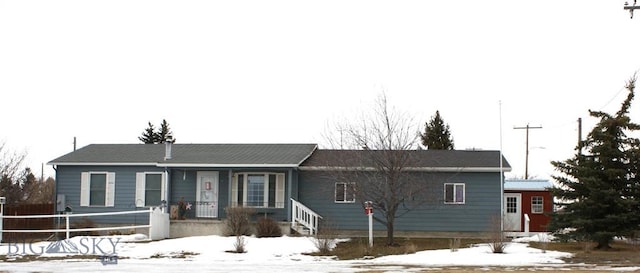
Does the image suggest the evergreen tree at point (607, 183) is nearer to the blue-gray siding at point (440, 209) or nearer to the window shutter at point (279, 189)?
the blue-gray siding at point (440, 209)

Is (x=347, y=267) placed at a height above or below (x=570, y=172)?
below

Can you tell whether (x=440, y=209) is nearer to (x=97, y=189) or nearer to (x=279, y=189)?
(x=279, y=189)

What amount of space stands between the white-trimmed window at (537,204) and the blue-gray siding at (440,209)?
20.3 feet

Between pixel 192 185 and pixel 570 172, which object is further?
pixel 192 185

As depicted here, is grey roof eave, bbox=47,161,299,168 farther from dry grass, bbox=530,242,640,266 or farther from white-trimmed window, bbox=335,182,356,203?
dry grass, bbox=530,242,640,266

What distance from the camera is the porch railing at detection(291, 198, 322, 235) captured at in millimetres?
30406

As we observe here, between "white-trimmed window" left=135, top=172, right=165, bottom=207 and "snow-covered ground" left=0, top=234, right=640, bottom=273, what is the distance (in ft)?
12.6

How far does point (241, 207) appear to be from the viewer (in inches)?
1184

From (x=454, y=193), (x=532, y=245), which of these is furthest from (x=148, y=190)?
(x=532, y=245)

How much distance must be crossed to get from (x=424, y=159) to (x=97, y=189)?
14.0m

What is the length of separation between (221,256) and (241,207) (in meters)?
5.14

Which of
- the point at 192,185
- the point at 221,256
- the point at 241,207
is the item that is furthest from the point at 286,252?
the point at 192,185

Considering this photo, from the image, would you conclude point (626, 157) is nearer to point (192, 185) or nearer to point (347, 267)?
point (347, 267)

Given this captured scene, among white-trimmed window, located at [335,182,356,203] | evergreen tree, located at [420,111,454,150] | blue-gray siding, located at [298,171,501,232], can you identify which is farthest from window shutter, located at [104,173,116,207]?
evergreen tree, located at [420,111,454,150]
